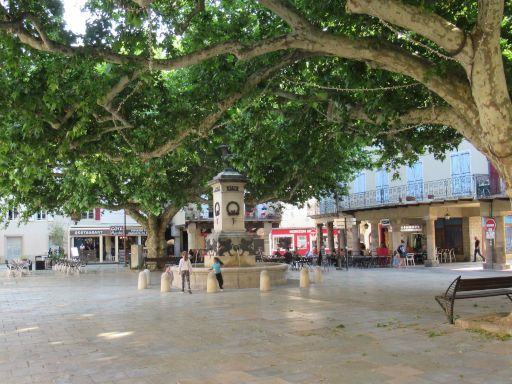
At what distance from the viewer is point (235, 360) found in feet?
25.4

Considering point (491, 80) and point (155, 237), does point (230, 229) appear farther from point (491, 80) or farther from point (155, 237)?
point (491, 80)

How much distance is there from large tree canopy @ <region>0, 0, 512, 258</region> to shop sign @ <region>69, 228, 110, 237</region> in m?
36.1

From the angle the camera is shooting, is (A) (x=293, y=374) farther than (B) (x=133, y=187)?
No

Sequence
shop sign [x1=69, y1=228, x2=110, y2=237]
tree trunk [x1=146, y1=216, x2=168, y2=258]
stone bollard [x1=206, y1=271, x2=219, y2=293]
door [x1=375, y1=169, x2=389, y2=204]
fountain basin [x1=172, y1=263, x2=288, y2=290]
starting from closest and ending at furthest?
stone bollard [x1=206, y1=271, x2=219, y2=293] → fountain basin [x1=172, y1=263, x2=288, y2=290] → tree trunk [x1=146, y1=216, x2=168, y2=258] → door [x1=375, y1=169, x2=389, y2=204] → shop sign [x1=69, y1=228, x2=110, y2=237]

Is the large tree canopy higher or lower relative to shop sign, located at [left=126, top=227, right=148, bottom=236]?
higher

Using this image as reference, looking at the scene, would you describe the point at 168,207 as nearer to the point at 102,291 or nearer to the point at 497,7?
the point at 102,291

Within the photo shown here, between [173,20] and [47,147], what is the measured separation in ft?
14.2

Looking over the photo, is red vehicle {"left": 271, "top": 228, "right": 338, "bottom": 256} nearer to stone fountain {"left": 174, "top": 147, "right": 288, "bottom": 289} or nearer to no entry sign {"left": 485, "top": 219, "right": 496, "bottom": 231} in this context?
no entry sign {"left": 485, "top": 219, "right": 496, "bottom": 231}

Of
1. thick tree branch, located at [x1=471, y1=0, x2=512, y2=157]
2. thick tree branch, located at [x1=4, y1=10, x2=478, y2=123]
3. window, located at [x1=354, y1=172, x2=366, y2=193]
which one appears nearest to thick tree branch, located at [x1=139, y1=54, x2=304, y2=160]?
thick tree branch, located at [x1=4, y1=10, x2=478, y2=123]

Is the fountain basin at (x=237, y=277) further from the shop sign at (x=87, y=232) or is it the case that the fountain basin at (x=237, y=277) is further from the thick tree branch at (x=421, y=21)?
the shop sign at (x=87, y=232)

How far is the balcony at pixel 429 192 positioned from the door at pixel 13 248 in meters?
29.4

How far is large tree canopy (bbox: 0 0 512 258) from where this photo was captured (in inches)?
343

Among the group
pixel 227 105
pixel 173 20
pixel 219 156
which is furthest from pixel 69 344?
pixel 219 156

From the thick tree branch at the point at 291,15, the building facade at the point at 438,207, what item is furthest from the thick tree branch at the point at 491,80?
the building facade at the point at 438,207
